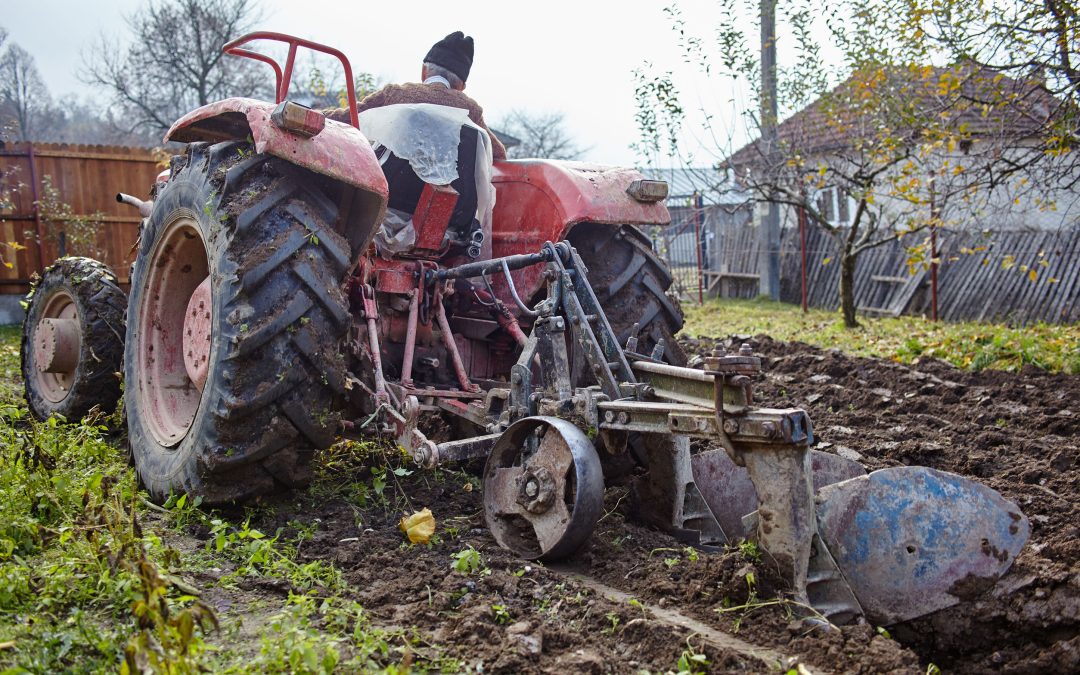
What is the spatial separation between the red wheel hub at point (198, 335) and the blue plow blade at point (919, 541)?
2.30m

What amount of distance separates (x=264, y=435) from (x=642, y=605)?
1.45 meters

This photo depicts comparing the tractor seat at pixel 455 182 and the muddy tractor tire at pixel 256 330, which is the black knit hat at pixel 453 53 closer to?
the tractor seat at pixel 455 182

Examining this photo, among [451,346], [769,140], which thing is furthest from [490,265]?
[769,140]

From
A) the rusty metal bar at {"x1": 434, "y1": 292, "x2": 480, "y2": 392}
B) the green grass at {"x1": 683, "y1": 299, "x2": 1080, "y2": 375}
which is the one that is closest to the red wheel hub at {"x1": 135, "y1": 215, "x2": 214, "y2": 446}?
the rusty metal bar at {"x1": 434, "y1": 292, "x2": 480, "y2": 392}

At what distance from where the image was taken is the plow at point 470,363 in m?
2.75

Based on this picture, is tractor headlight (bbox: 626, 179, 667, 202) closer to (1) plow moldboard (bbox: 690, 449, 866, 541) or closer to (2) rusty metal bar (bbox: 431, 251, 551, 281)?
(2) rusty metal bar (bbox: 431, 251, 551, 281)

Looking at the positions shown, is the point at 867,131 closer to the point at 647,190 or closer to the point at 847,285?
the point at 847,285

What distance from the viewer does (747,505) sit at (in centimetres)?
329

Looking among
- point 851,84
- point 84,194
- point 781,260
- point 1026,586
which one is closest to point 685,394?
point 1026,586

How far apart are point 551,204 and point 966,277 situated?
9576 millimetres

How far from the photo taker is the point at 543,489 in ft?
9.96

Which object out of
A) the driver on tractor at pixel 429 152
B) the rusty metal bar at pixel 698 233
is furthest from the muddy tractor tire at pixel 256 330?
the rusty metal bar at pixel 698 233

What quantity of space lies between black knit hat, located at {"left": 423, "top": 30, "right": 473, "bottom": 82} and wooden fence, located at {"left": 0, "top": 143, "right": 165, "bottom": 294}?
284 inches

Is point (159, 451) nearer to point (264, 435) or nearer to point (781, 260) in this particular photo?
point (264, 435)
